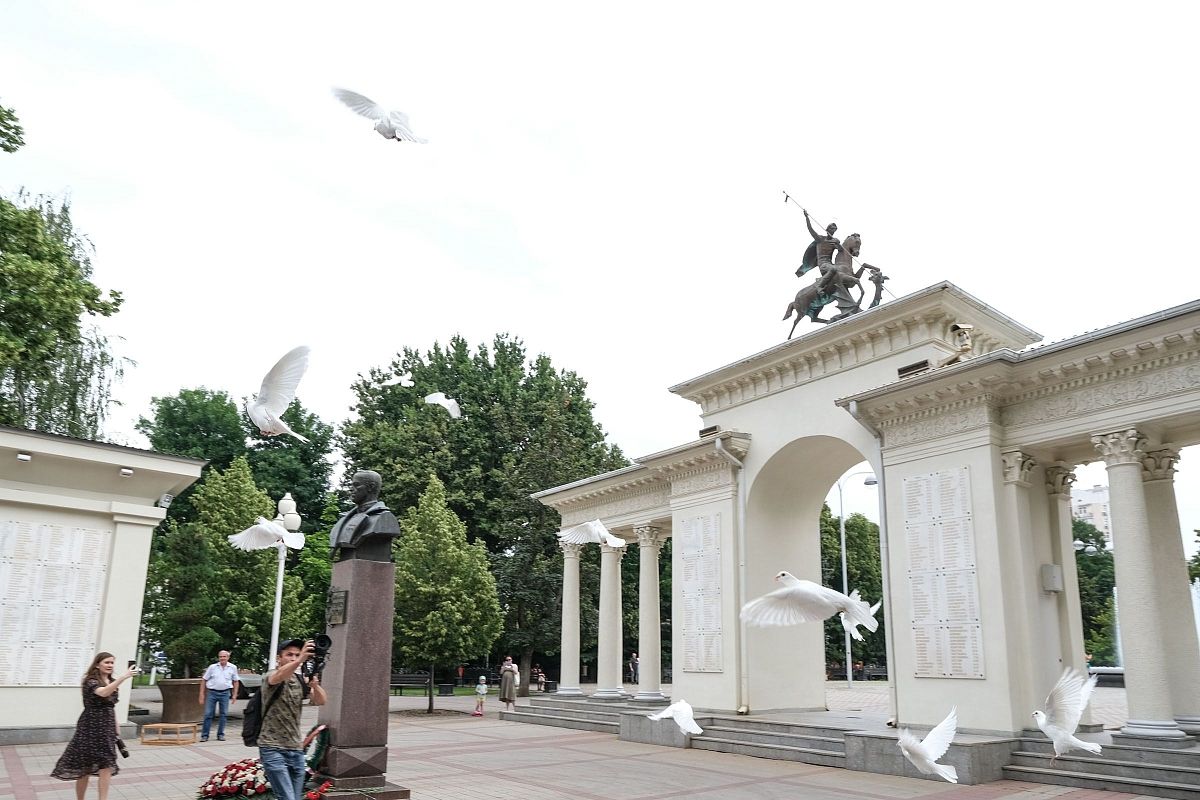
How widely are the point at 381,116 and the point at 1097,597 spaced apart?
161ft

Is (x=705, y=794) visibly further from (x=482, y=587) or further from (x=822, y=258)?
(x=482, y=587)

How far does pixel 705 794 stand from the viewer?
9.70 metres

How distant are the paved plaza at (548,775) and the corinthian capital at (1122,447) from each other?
4074 millimetres

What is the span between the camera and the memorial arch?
11.0 meters

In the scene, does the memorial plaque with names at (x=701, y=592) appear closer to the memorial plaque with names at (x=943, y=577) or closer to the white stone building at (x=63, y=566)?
the memorial plaque with names at (x=943, y=577)

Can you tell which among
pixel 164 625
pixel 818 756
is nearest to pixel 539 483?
pixel 164 625

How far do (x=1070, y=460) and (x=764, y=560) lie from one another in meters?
5.57

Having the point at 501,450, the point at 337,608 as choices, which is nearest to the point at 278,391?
the point at 337,608

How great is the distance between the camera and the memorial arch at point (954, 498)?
1102 cm

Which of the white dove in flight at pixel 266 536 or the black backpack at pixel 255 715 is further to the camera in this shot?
the white dove in flight at pixel 266 536

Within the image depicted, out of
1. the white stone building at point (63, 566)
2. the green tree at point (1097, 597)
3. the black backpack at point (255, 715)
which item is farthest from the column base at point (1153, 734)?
the green tree at point (1097, 597)

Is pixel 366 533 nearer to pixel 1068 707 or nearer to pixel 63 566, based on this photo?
pixel 1068 707

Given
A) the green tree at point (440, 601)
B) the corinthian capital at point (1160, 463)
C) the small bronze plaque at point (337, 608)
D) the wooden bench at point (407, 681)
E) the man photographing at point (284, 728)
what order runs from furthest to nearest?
the wooden bench at point (407, 681)
the green tree at point (440, 601)
the corinthian capital at point (1160, 463)
the small bronze plaque at point (337, 608)
the man photographing at point (284, 728)

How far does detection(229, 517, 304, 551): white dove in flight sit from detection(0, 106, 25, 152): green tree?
7959 millimetres
